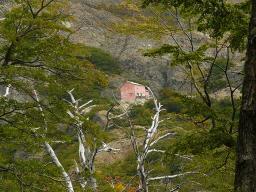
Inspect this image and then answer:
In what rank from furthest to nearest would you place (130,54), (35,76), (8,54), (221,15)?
(130,54), (8,54), (35,76), (221,15)

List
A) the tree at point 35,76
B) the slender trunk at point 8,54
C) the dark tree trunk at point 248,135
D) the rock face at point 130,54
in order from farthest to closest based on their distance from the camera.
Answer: the rock face at point 130,54 → the slender trunk at point 8,54 → the tree at point 35,76 → the dark tree trunk at point 248,135

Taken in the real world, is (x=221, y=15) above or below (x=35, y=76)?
above

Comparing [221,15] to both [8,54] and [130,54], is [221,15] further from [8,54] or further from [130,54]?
[130,54]

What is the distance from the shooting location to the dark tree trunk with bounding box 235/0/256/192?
14.0ft

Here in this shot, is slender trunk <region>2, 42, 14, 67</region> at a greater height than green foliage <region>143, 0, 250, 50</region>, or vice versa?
green foliage <region>143, 0, 250, 50</region>

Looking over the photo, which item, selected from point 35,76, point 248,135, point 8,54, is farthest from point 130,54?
point 248,135

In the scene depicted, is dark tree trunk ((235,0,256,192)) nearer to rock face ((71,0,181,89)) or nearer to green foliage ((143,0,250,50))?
green foliage ((143,0,250,50))

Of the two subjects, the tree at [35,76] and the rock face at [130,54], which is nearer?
the tree at [35,76]

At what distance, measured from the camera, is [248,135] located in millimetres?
4387

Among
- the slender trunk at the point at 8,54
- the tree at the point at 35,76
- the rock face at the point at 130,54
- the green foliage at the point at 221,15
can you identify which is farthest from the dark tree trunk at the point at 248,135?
the rock face at the point at 130,54

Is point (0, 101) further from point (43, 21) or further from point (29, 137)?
point (43, 21)

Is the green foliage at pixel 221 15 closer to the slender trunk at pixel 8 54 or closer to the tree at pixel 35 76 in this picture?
the tree at pixel 35 76

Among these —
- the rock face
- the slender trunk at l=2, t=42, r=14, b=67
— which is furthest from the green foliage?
the rock face

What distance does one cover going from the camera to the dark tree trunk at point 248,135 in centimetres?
428
